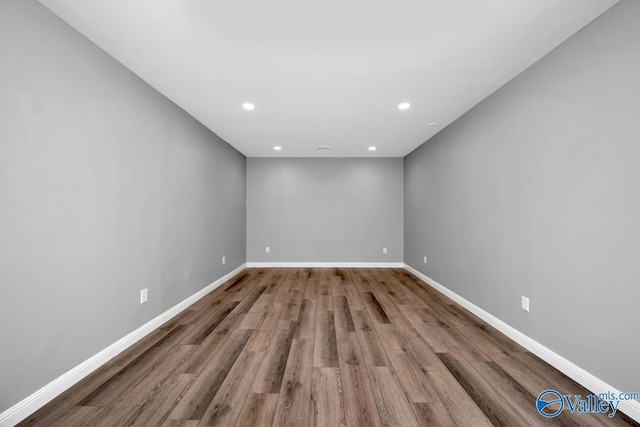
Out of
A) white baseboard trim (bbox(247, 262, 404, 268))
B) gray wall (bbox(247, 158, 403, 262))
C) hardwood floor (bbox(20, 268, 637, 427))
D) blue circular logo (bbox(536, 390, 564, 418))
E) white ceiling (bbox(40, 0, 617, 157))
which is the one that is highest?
white ceiling (bbox(40, 0, 617, 157))

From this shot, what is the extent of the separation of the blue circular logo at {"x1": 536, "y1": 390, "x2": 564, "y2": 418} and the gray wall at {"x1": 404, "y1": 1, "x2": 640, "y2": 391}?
1.08 ft

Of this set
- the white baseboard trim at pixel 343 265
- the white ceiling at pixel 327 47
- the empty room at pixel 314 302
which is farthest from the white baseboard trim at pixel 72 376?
the white baseboard trim at pixel 343 265

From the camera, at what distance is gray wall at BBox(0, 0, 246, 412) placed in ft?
4.60

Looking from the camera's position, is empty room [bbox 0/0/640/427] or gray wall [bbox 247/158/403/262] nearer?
empty room [bbox 0/0/640/427]

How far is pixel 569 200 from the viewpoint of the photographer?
1.83 meters

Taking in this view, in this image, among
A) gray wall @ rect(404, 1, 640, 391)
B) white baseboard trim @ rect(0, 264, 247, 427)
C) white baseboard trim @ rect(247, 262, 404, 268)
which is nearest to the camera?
white baseboard trim @ rect(0, 264, 247, 427)

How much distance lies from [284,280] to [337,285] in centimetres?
97

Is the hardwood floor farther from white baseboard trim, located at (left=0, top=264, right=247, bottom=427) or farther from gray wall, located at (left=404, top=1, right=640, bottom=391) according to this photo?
gray wall, located at (left=404, top=1, right=640, bottom=391)

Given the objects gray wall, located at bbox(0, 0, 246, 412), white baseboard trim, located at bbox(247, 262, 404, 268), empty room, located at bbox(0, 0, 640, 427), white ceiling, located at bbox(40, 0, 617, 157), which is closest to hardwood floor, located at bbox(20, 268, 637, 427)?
empty room, located at bbox(0, 0, 640, 427)

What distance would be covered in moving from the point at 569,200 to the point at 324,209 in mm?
4270

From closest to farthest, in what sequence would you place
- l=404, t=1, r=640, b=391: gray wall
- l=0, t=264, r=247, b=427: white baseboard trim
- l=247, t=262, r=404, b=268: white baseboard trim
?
1. l=0, t=264, r=247, b=427: white baseboard trim
2. l=404, t=1, r=640, b=391: gray wall
3. l=247, t=262, r=404, b=268: white baseboard trim

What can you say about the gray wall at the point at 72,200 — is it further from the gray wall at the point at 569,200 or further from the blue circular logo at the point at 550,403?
the gray wall at the point at 569,200

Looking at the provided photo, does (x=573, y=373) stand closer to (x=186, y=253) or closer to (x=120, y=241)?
(x=120, y=241)

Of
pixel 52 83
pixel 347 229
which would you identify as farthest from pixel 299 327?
pixel 347 229
